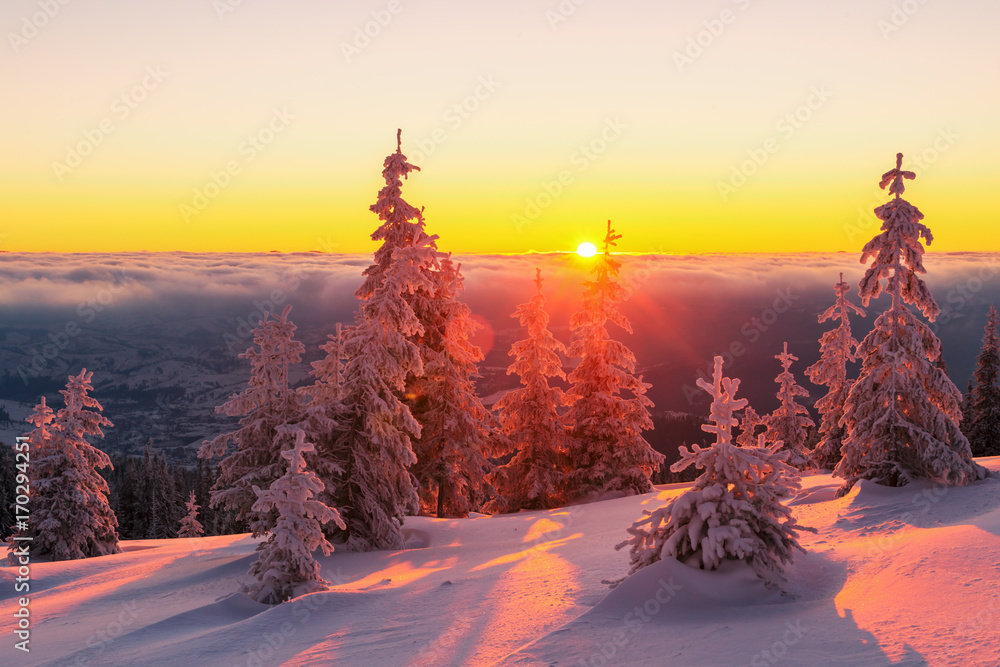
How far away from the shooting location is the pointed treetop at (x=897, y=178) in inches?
703

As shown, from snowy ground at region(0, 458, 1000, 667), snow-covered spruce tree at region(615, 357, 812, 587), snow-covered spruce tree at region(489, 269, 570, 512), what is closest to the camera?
snowy ground at region(0, 458, 1000, 667)

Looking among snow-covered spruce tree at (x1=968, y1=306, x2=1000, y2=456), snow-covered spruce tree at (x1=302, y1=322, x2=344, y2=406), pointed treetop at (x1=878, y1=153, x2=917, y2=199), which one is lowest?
snow-covered spruce tree at (x1=968, y1=306, x2=1000, y2=456)

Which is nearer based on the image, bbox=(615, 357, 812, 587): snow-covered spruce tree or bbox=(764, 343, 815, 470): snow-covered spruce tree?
bbox=(615, 357, 812, 587): snow-covered spruce tree

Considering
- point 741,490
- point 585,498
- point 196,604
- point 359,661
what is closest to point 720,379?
point 741,490

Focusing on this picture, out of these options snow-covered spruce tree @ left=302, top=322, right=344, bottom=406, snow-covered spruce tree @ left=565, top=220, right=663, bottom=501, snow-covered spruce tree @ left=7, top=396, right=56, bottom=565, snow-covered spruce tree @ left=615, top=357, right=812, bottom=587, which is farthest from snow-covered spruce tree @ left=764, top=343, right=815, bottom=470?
snow-covered spruce tree @ left=7, top=396, right=56, bottom=565

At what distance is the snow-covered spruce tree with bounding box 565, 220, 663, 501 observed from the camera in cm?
3216

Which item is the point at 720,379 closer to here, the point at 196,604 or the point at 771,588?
the point at 771,588

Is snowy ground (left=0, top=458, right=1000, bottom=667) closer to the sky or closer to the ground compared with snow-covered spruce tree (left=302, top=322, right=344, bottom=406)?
closer to the ground

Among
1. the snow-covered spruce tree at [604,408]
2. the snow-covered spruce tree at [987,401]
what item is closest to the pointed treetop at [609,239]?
the snow-covered spruce tree at [604,408]

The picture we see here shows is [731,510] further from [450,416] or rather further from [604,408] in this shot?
[604,408]

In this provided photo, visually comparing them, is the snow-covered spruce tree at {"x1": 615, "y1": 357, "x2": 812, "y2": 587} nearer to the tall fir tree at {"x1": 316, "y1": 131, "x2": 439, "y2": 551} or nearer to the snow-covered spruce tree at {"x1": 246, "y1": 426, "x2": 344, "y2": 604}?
the snow-covered spruce tree at {"x1": 246, "y1": 426, "x2": 344, "y2": 604}

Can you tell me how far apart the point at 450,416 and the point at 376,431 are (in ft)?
25.9

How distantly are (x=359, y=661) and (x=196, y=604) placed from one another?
8.35m

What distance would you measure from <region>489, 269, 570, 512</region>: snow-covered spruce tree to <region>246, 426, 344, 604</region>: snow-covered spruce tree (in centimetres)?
1882
